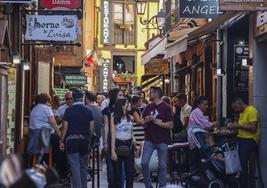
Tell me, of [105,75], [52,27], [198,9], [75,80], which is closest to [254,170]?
[52,27]

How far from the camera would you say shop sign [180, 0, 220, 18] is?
52.9 ft

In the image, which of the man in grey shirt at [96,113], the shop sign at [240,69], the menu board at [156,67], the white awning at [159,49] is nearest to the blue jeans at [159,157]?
the man in grey shirt at [96,113]

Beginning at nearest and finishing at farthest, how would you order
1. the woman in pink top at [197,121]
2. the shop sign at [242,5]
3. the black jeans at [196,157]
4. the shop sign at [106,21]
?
the shop sign at [242,5] < the black jeans at [196,157] < the woman in pink top at [197,121] < the shop sign at [106,21]

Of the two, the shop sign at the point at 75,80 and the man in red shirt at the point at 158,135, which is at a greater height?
the shop sign at the point at 75,80

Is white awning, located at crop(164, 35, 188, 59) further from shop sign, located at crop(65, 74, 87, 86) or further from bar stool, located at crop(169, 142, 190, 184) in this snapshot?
shop sign, located at crop(65, 74, 87, 86)

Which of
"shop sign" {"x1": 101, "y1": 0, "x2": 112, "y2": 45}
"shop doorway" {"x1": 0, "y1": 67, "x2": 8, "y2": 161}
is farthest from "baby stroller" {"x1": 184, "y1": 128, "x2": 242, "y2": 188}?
"shop sign" {"x1": 101, "y1": 0, "x2": 112, "y2": 45}

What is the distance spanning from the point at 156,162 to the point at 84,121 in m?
2.07

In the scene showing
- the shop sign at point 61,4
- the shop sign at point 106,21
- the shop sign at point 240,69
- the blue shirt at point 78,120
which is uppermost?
the shop sign at point 106,21

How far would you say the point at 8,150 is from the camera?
13.0m

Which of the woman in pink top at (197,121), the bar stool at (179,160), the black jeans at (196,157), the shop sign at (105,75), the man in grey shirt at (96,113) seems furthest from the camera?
the shop sign at (105,75)

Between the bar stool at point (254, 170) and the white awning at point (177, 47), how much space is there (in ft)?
13.6

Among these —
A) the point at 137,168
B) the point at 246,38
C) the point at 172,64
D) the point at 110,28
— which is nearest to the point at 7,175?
the point at 137,168

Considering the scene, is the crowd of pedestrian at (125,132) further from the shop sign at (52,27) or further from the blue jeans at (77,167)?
the shop sign at (52,27)

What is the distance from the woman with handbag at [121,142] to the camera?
435 inches
